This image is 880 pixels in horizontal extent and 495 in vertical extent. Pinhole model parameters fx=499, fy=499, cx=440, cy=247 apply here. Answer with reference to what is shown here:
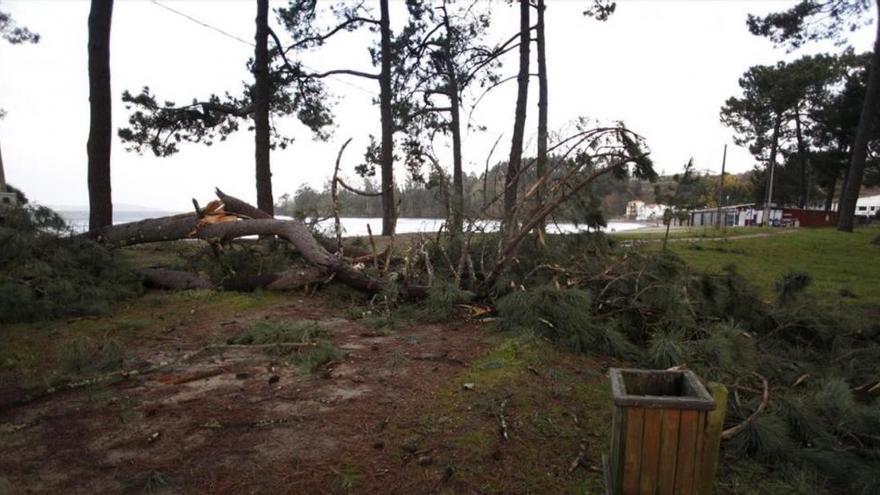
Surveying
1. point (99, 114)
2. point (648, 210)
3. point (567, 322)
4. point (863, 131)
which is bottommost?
point (567, 322)

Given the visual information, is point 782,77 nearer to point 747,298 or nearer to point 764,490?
point 747,298

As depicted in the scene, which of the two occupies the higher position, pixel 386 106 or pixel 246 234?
pixel 386 106

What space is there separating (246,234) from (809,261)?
1135cm

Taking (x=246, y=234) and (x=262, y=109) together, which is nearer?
(x=246, y=234)

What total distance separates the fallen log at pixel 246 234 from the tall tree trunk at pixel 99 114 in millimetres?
977

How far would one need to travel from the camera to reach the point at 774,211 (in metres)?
34.9

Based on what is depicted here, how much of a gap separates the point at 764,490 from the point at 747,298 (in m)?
3.24

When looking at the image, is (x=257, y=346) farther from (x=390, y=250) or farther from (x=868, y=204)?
(x=868, y=204)

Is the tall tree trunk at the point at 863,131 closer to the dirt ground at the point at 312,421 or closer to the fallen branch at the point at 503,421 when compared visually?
the dirt ground at the point at 312,421

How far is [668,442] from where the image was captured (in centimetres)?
183

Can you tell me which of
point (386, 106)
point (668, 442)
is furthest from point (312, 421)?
point (386, 106)

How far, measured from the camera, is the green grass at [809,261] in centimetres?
736

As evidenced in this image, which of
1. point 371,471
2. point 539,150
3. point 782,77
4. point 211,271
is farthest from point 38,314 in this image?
point 782,77

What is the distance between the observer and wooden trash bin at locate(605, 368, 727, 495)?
1809mm
